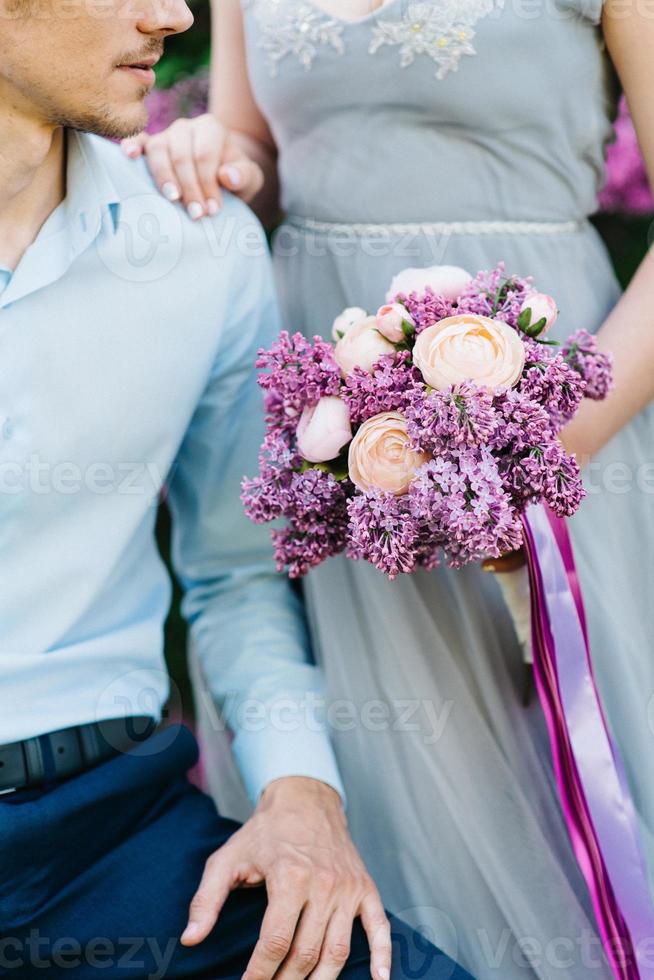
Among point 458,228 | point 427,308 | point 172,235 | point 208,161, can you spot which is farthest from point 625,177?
point 427,308

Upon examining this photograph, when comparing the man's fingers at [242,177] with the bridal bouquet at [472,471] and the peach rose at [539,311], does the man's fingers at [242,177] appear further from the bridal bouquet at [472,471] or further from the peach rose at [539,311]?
the peach rose at [539,311]

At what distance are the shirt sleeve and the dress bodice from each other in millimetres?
200

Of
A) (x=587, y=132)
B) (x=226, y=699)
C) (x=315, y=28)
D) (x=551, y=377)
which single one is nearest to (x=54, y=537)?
(x=226, y=699)

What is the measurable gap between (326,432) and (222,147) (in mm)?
741

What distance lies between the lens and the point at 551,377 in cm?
145

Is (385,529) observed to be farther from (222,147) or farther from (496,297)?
(222,147)

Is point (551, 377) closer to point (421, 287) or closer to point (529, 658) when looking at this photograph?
point (421, 287)

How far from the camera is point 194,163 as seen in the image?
1.94m

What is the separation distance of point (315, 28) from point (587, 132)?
1.61ft

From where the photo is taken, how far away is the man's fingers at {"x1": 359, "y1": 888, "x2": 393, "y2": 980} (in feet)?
5.15
